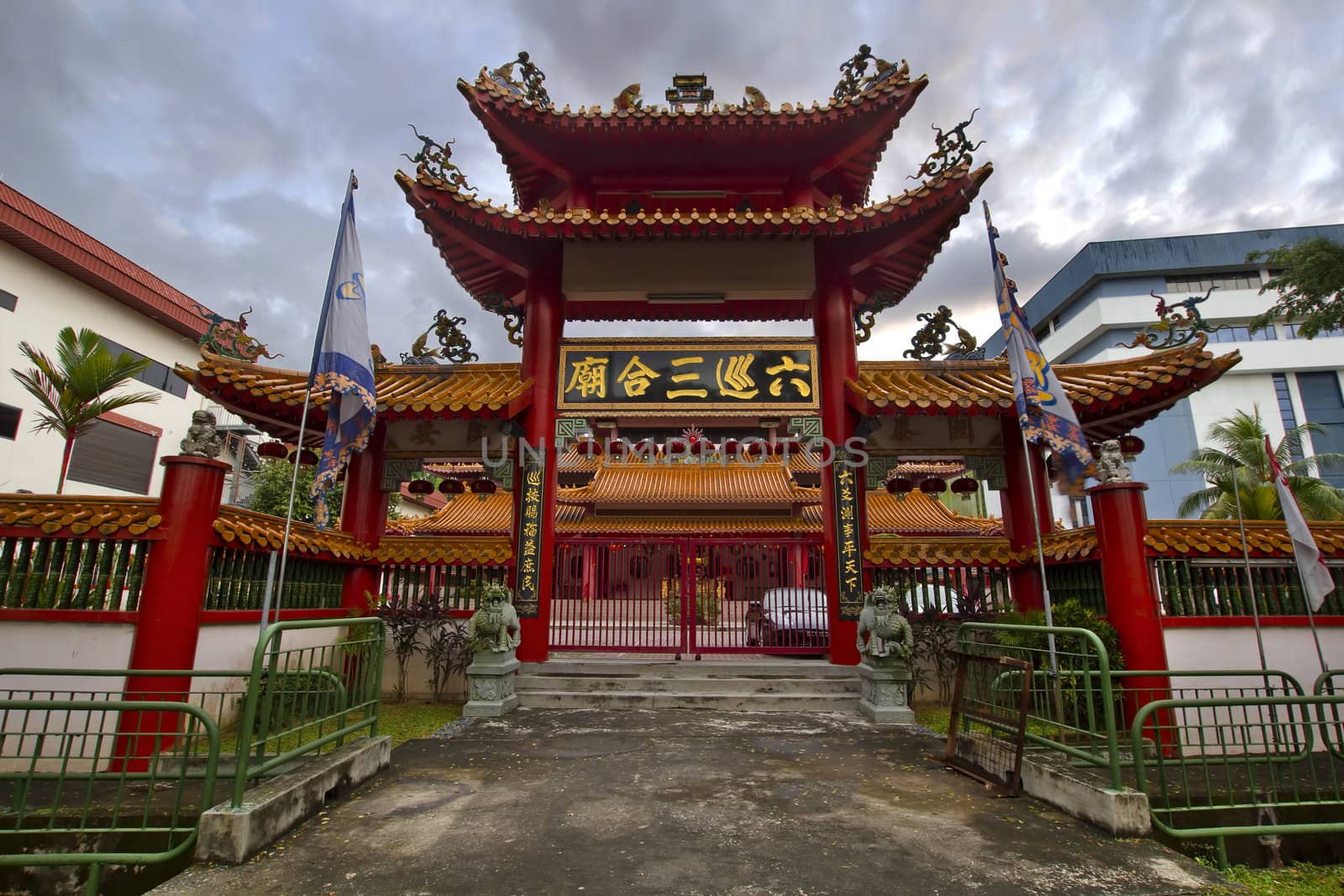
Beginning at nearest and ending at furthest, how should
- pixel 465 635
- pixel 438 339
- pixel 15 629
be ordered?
pixel 15 629 < pixel 465 635 < pixel 438 339

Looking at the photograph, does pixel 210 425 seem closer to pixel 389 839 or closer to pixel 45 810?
pixel 45 810

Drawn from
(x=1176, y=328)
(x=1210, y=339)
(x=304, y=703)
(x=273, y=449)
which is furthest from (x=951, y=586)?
(x=1210, y=339)

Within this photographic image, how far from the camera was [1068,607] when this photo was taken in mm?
7281

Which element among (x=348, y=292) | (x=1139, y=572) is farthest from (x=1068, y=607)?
(x=348, y=292)

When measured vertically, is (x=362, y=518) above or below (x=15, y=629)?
above

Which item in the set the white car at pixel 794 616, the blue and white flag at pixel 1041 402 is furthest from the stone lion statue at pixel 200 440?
the blue and white flag at pixel 1041 402

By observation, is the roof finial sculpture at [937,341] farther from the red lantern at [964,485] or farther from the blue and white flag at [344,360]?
the blue and white flag at [344,360]

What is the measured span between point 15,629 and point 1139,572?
36.3ft

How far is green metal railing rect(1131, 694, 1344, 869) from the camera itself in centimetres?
410

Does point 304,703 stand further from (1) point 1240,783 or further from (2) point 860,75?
(2) point 860,75

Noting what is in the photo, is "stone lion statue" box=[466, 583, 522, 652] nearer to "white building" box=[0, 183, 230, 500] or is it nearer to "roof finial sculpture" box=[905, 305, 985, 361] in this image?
"roof finial sculpture" box=[905, 305, 985, 361]

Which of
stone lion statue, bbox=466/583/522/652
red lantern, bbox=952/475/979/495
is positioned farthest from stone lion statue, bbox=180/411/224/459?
red lantern, bbox=952/475/979/495

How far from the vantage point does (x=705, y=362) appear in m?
10.1

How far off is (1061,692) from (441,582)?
7.91 metres
